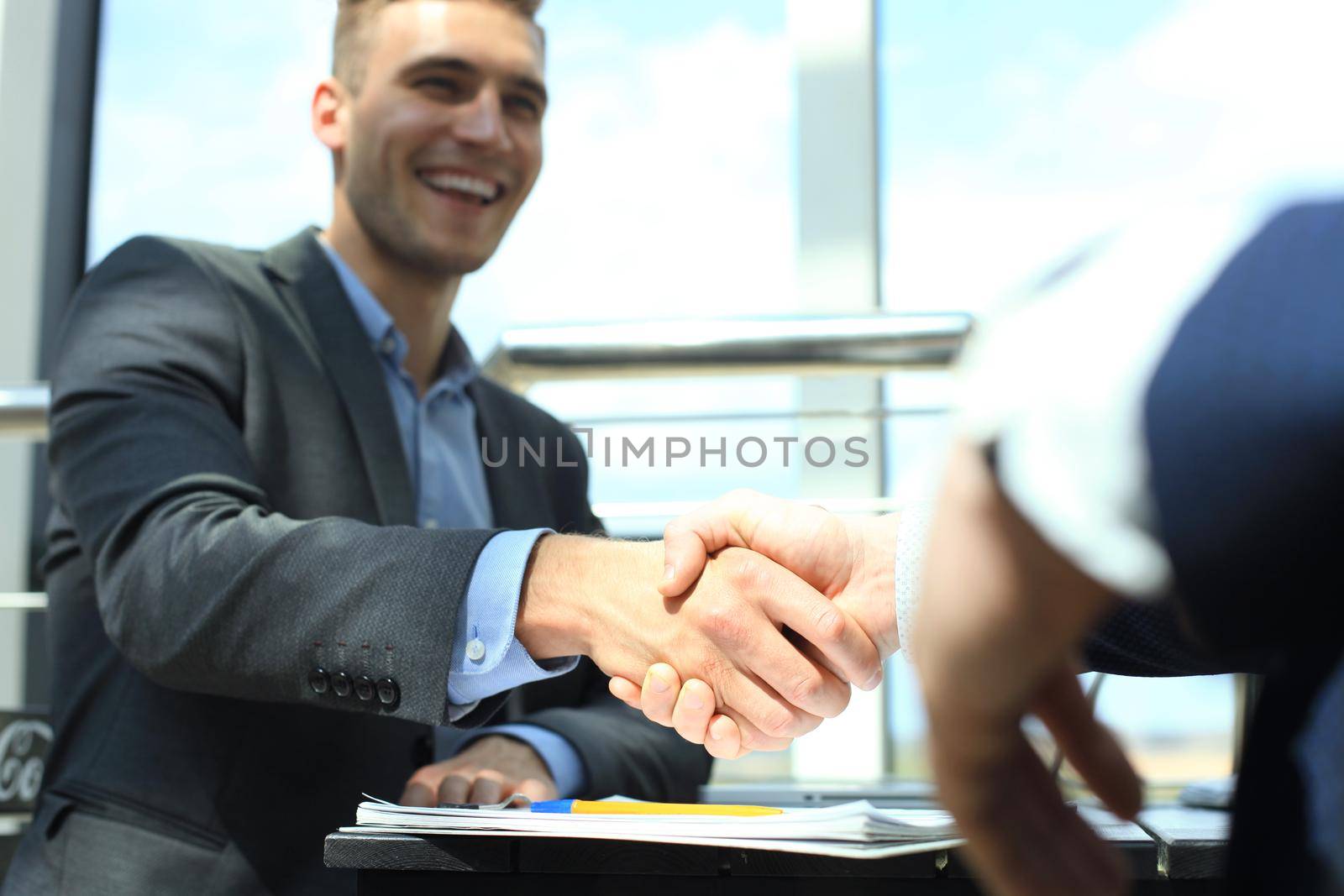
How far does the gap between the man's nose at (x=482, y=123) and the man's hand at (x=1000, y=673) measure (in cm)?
140

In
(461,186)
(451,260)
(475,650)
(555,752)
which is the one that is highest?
(461,186)

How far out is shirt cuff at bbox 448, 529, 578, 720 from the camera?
2.56ft

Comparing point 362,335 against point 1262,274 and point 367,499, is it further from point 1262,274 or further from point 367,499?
point 1262,274

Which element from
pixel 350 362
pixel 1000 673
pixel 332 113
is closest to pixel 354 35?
pixel 332 113

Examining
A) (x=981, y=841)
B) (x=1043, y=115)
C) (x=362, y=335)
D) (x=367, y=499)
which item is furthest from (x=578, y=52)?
(x=981, y=841)

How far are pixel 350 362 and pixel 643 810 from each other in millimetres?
720

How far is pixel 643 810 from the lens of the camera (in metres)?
0.65

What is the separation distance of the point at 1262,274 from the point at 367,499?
104cm

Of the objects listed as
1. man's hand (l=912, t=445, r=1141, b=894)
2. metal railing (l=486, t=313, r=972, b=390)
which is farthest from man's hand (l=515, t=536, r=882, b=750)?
metal railing (l=486, t=313, r=972, b=390)

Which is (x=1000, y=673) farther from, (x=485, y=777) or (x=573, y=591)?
(x=485, y=777)

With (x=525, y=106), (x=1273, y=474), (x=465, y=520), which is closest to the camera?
(x=1273, y=474)

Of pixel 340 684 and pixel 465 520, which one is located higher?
pixel 465 520

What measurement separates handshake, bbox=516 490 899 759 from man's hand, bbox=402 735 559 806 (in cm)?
14

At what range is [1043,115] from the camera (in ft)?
7.21
